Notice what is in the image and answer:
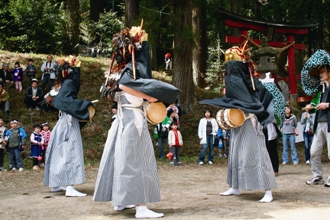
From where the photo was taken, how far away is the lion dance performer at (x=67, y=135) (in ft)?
29.1

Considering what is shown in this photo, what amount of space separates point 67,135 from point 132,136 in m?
2.49

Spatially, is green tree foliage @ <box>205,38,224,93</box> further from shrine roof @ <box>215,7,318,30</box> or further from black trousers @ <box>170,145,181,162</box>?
black trousers @ <box>170,145,181,162</box>

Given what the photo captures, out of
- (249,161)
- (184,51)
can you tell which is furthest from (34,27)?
(249,161)

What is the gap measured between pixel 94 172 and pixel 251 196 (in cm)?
596

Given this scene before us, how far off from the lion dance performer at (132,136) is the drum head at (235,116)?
144 centimetres

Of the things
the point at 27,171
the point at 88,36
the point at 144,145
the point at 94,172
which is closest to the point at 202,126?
the point at 94,172

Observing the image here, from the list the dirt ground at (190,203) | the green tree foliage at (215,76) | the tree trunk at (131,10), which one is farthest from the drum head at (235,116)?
the green tree foliage at (215,76)

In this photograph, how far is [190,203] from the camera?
307 inches

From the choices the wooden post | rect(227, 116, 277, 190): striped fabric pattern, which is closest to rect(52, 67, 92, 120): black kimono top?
rect(227, 116, 277, 190): striped fabric pattern

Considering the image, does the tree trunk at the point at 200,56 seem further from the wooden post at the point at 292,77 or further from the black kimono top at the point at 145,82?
the black kimono top at the point at 145,82

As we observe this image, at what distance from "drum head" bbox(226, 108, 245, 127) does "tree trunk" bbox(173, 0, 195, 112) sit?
9484 millimetres

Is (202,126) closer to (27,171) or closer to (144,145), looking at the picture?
(27,171)

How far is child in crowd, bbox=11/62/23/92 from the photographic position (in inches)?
839

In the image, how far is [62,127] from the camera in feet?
30.1
